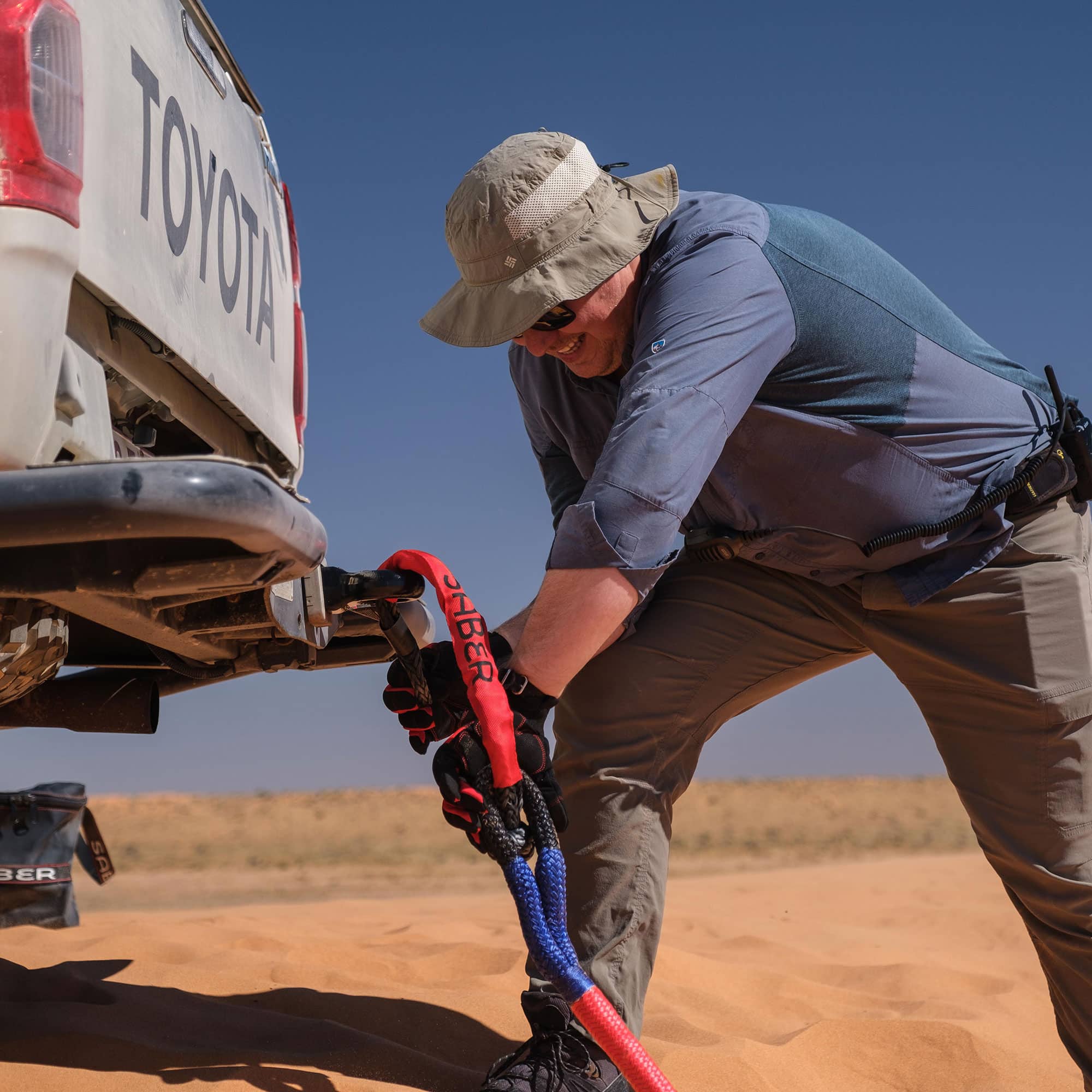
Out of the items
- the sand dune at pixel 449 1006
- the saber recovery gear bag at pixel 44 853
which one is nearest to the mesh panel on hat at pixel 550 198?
the sand dune at pixel 449 1006

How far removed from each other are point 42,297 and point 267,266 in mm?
1345

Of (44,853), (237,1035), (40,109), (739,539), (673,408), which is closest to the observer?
(40,109)

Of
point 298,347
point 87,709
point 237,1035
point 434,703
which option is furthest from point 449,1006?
point 298,347

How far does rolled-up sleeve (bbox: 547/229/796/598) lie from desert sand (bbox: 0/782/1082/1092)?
4.67 ft

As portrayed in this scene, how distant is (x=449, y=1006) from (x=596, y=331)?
214cm

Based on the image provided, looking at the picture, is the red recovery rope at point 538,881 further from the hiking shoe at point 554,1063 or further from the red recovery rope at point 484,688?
the hiking shoe at point 554,1063

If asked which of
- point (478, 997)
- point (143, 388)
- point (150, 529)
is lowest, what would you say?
point (478, 997)

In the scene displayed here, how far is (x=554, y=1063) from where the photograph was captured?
2430 mm

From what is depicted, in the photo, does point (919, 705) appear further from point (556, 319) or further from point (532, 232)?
point (532, 232)

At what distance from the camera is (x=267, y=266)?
10.4 ft

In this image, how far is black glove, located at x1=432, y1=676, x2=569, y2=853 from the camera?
6.93 ft

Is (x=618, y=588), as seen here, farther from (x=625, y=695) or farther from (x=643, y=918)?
(x=643, y=918)

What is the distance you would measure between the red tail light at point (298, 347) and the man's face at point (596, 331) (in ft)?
4.04

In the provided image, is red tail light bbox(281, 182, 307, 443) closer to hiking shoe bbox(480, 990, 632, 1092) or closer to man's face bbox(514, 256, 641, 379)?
man's face bbox(514, 256, 641, 379)
